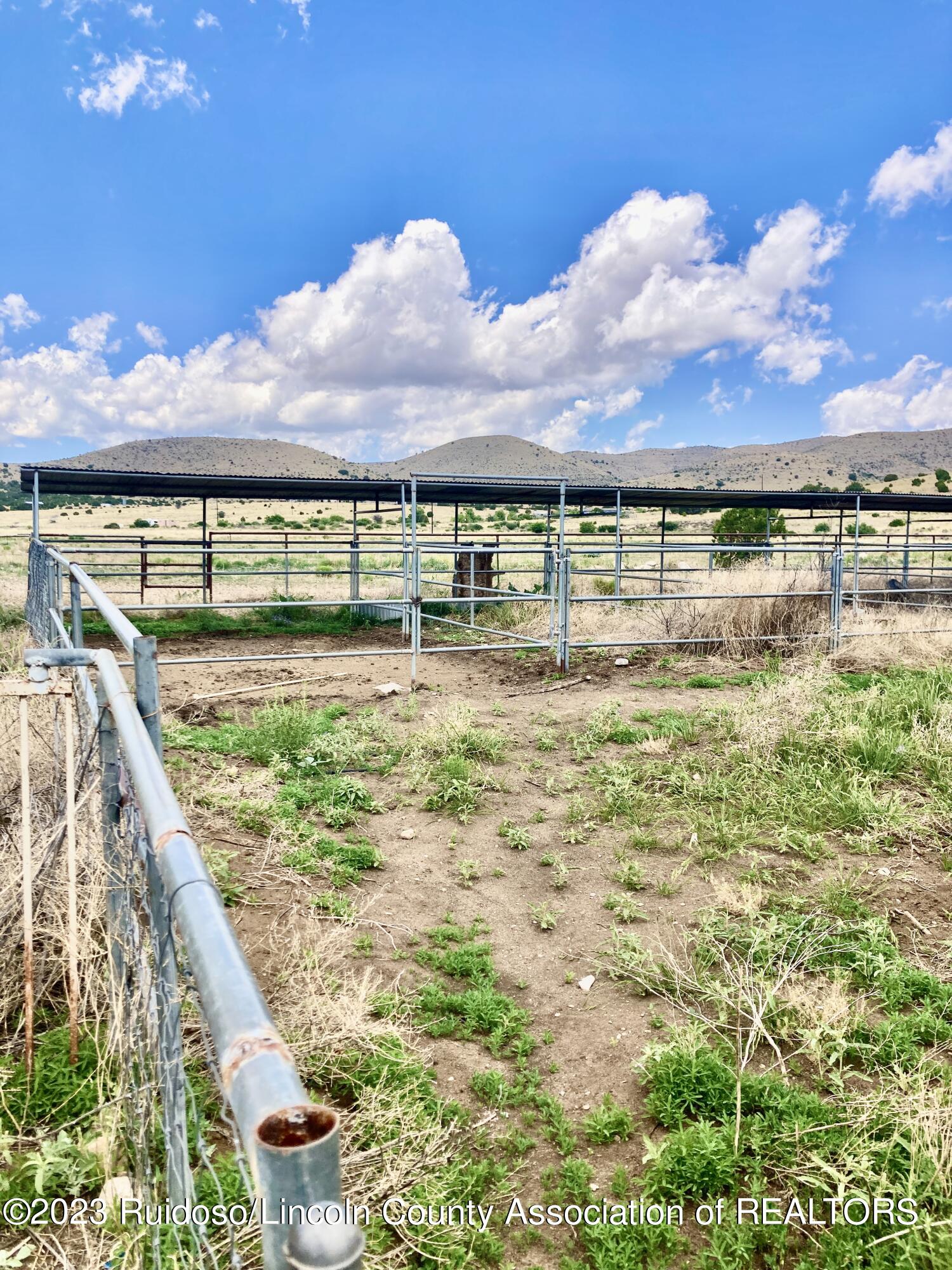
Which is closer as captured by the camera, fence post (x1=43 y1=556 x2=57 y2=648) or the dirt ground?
the dirt ground

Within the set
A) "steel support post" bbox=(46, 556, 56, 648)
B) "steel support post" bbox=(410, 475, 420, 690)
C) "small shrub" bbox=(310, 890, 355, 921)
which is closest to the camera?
"small shrub" bbox=(310, 890, 355, 921)

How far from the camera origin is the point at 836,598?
33.6 feet

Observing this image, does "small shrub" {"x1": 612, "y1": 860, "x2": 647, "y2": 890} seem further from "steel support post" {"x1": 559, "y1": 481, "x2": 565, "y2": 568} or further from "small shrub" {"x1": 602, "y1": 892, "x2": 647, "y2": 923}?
"steel support post" {"x1": 559, "y1": 481, "x2": 565, "y2": 568}

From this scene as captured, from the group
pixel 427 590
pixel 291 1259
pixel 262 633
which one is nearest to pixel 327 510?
pixel 427 590

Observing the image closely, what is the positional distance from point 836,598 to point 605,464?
118 m

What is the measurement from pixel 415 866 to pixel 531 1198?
87.5 inches

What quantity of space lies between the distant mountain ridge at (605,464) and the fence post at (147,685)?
88.2 m

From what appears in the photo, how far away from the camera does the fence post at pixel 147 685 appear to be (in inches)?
78.5

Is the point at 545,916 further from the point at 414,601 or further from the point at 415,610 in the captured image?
the point at 415,610

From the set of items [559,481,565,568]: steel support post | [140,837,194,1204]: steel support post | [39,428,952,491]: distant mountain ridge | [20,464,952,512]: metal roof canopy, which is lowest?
[140,837,194,1204]: steel support post

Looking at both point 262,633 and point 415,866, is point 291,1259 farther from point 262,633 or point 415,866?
point 262,633

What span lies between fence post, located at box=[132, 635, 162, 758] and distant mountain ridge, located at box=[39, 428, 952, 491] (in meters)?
88.2

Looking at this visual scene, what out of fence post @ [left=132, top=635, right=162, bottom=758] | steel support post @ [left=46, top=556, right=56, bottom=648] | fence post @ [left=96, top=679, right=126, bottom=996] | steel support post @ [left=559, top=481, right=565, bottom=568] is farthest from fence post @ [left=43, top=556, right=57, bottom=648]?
steel support post @ [left=559, top=481, right=565, bottom=568]

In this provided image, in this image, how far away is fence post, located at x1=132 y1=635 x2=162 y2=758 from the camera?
1995mm
